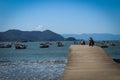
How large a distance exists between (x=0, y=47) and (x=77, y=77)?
16798 cm

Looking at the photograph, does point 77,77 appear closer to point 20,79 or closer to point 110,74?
point 110,74

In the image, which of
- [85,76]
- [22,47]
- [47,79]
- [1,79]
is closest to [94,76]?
[85,76]

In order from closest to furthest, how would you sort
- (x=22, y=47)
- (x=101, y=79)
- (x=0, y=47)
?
(x=101, y=79) < (x=22, y=47) < (x=0, y=47)

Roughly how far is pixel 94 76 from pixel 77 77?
1.96ft

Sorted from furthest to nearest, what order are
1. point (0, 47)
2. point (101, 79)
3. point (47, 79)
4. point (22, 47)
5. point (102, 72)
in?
point (0, 47), point (22, 47), point (47, 79), point (102, 72), point (101, 79)

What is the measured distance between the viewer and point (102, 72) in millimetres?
12117

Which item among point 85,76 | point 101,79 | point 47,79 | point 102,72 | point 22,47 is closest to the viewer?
point 101,79

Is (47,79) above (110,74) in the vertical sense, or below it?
below

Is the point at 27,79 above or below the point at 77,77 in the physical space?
below

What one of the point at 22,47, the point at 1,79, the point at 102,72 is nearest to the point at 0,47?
the point at 22,47

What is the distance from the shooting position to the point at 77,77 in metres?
11.0

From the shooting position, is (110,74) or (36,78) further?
(36,78)

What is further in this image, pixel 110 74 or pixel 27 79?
pixel 27 79

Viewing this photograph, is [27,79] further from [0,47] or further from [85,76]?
[0,47]
